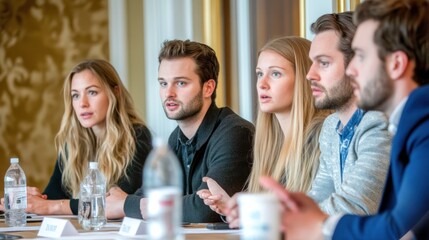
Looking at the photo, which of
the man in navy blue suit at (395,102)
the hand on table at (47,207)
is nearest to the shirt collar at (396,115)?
the man in navy blue suit at (395,102)

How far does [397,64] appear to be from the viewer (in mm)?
2057

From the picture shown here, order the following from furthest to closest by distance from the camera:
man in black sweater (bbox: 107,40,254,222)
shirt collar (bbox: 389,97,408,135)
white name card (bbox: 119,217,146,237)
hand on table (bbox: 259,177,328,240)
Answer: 1. man in black sweater (bbox: 107,40,254,222)
2. white name card (bbox: 119,217,146,237)
3. shirt collar (bbox: 389,97,408,135)
4. hand on table (bbox: 259,177,328,240)

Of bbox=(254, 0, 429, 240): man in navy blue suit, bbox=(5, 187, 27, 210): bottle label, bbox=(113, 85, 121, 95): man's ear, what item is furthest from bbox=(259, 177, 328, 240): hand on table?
bbox=(113, 85, 121, 95): man's ear

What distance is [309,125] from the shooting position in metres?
3.30

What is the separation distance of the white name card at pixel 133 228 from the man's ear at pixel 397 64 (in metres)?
0.98

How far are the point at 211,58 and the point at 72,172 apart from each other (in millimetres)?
944

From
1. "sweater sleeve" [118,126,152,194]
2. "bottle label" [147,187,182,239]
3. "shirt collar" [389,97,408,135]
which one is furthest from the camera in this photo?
"sweater sleeve" [118,126,152,194]

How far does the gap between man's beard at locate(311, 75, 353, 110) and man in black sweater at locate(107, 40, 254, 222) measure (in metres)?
0.71

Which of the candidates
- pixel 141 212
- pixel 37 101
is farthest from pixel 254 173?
pixel 37 101

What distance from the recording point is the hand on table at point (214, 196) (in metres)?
3.16

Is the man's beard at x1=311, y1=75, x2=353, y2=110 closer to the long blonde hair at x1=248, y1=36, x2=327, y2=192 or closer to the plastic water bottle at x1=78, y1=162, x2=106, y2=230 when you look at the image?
the long blonde hair at x1=248, y1=36, x2=327, y2=192

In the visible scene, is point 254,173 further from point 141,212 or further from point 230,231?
point 230,231

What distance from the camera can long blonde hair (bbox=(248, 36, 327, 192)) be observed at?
3.24 metres

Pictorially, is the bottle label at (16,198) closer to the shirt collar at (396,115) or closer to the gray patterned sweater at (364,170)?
the gray patterned sweater at (364,170)
